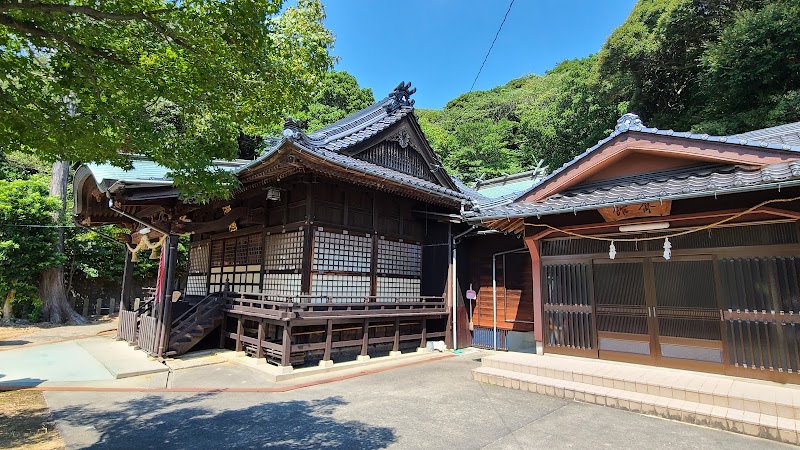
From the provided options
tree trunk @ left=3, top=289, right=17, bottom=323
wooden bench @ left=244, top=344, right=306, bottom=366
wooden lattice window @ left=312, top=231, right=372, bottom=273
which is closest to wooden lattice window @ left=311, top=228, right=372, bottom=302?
wooden lattice window @ left=312, top=231, right=372, bottom=273

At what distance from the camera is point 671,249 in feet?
24.3

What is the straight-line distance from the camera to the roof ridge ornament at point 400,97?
14023 millimetres

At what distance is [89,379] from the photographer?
8.27 meters

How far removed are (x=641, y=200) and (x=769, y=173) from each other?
64.3 inches

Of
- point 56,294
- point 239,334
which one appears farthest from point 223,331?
point 56,294

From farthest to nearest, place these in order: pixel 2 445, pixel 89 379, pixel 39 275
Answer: pixel 39 275 → pixel 89 379 → pixel 2 445

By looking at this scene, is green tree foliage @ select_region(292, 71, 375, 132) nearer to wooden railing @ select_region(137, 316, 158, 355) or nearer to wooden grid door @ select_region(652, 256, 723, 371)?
wooden railing @ select_region(137, 316, 158, 355)

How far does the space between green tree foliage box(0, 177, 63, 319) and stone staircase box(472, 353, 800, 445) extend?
19.7 m

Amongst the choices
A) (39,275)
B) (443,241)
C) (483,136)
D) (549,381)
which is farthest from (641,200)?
(483,136)

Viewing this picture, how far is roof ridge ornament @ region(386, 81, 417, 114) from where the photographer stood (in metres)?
14.0

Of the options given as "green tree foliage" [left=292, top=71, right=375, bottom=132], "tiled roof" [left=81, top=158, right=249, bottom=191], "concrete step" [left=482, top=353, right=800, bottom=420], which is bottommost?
"concrete step" [left=482, top=353, right=800, bottom=420]

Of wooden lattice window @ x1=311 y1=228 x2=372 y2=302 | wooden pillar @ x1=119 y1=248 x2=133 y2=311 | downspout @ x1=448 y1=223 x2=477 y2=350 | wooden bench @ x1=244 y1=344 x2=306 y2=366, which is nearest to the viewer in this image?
wooden bench @ x1=244 y1=344 x2=306 y2=366

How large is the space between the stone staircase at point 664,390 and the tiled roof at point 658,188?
294cm

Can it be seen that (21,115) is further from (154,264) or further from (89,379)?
(154,264)
